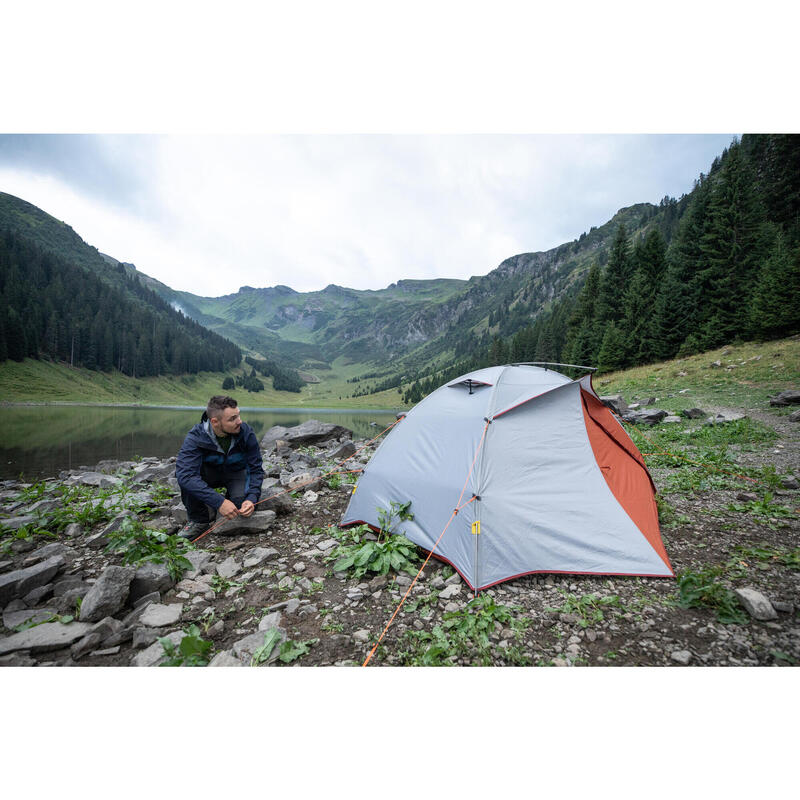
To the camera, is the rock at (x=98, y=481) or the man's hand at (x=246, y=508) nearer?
the man's hand at (x=246, y=508)

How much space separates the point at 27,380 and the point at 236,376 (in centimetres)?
6722

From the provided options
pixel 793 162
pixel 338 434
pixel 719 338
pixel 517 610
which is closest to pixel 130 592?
pixel 517 610

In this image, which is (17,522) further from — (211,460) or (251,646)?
(251,646)

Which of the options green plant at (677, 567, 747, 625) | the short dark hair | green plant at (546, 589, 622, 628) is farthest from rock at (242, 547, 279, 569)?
green plant at (677, 567, 747, 625)

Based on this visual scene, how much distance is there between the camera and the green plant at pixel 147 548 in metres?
4.46

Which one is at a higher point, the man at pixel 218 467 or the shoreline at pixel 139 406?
the man at pixel 218 467

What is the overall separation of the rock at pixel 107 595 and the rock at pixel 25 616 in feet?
1.17

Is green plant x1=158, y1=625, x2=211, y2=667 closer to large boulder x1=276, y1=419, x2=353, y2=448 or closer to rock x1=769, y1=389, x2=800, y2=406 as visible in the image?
large boulder x1=276, y1=419, x2=353, y2=448

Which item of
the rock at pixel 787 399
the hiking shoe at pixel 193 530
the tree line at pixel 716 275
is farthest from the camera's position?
the tree line at pixel 716 275

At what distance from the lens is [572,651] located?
3.25 meters

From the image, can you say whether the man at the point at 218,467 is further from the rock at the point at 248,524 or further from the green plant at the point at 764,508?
the green plant at the point at 764,508

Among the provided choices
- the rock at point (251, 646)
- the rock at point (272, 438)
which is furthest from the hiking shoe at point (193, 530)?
the rock at point (272, 438)

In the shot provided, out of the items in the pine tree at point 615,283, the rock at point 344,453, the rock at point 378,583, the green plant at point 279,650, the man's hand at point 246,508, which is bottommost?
the rock at point 344,453

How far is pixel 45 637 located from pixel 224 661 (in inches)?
75.7
